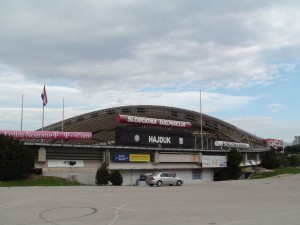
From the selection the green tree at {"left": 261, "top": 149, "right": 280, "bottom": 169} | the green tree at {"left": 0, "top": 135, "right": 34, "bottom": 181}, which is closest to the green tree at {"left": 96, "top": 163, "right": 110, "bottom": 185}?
the green tree at {"left": 0, "top": 135, "right": 34, "bottom": 181}

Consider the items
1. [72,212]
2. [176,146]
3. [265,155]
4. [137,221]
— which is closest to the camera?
[137,221]

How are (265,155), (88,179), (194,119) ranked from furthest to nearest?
(194,119), (265,155), (88,179)

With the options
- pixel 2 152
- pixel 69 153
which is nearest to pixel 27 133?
pixel 69 153

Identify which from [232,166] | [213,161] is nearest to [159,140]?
[213,161]

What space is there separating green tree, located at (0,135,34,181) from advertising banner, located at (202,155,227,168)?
30.0 meters

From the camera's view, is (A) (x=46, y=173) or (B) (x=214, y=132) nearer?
(A) (x=46, y=173)

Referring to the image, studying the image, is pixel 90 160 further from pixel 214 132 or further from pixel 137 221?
pixel 214 132

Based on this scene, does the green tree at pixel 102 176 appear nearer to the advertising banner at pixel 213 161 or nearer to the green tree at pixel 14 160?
the green tree at pixel 14 160

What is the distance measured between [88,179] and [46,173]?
5.21 metres

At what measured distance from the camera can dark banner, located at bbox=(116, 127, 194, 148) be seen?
169 feet

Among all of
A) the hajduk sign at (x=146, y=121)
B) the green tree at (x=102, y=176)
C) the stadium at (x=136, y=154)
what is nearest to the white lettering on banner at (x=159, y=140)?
the stadium at (x=136, y=154)

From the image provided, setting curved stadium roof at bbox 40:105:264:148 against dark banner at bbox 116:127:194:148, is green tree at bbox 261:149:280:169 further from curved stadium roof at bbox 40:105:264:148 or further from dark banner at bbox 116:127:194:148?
dark banner at bbox 116:127:194:148

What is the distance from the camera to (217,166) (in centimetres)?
6469

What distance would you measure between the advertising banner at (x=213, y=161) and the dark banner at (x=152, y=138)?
414cm
